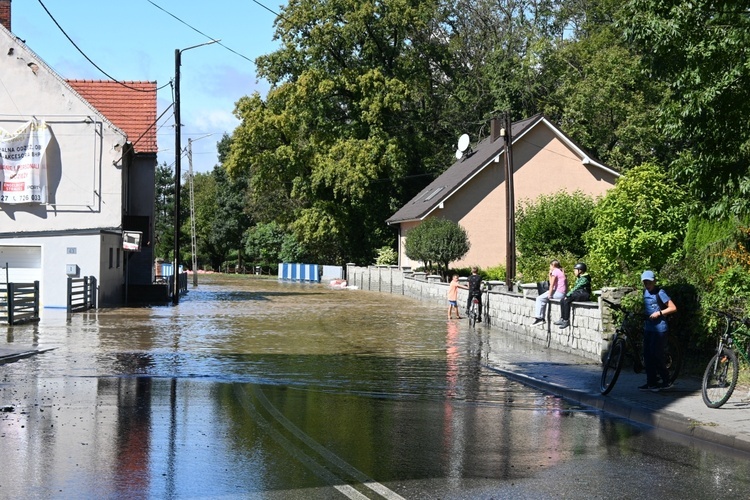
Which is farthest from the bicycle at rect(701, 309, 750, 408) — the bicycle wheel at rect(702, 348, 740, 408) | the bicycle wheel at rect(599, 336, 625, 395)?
the bicycle wheel at rect(599, 336, 625, 395)

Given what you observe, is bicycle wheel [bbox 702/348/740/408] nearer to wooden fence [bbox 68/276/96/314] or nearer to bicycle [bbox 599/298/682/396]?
→ bicycle [bbox 599/298/682/396]

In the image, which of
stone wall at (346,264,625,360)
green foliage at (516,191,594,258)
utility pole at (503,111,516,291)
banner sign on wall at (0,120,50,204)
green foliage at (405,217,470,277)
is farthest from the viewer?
green foliage at (405,217,470,277)

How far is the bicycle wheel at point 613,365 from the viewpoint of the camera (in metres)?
13.7

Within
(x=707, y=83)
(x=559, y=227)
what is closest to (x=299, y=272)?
(x=559, y=227)

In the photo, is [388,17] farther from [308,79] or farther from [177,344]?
[177,344]

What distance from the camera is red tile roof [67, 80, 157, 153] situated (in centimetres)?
4169

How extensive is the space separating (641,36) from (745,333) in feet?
22.2

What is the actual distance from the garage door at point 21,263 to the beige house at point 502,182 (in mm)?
22706

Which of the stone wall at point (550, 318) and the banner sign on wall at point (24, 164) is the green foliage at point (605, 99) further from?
the banner sign on wall at point (24, 164)

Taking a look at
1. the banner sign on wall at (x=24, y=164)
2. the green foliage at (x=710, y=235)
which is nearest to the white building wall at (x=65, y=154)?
the banner sign on wall at (x=24, y=164)

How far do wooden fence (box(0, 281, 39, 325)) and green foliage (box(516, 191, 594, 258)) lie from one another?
63.5 ft

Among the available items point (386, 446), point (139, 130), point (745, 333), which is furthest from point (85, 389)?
point (139, 130)

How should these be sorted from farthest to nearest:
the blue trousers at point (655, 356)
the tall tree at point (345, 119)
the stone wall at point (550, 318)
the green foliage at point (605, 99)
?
the tall tree at point (345, 119)
the green foliage at point (605, 99)
the stone wall at point (550, 318)
the blue trousers at point (655, 356)

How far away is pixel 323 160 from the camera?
6328 centimetres
